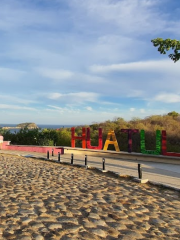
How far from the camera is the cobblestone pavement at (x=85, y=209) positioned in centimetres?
464

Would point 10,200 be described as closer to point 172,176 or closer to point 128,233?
point 128,233

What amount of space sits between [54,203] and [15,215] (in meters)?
1.11

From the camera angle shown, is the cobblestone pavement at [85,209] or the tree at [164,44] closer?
the cobblestone pavement at [85,209]

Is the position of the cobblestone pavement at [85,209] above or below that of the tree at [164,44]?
below

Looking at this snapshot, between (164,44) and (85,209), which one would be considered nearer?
(85,209)

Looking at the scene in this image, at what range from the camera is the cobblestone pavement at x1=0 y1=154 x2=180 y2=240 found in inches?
183

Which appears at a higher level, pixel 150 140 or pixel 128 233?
pixel 150 140

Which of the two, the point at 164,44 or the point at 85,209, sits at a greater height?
the point at 164,44

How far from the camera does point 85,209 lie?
232 inches

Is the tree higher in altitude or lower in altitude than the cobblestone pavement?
higher

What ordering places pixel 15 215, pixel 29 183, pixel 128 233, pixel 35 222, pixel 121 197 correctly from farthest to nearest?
pixel 29 183 → pixel 121 197 → pixel 15 215 → pixel 35 222 → pixel 128 233

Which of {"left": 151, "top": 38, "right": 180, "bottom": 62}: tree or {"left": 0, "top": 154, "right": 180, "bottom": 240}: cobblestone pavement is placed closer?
{"left": 0, "top": 154, "right": 180, "bottom": 240}: cobblestone pavement

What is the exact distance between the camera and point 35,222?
16.4 feet

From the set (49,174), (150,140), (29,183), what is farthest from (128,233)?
(150,140)
